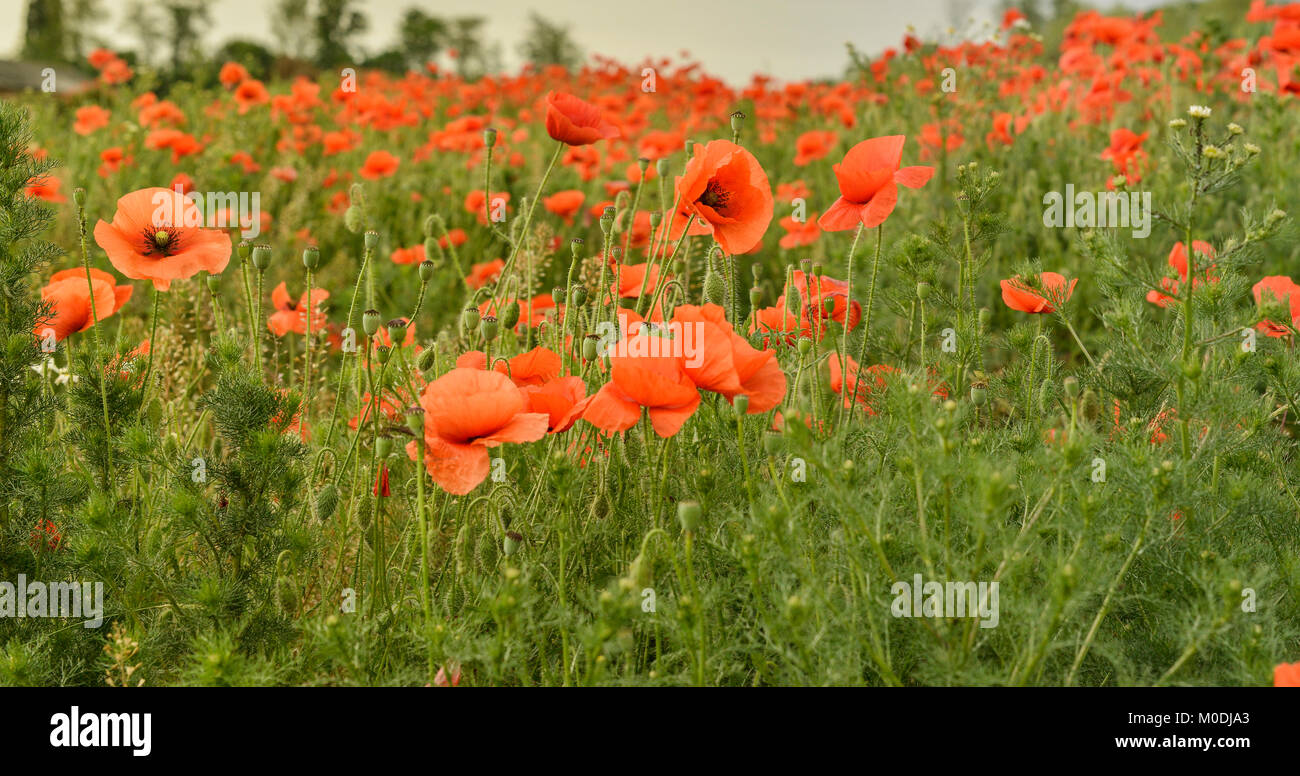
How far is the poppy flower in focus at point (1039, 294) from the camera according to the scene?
6.49 feet

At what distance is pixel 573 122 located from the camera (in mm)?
2191

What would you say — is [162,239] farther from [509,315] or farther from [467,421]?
[467,421]

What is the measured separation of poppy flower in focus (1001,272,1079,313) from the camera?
1978 mm

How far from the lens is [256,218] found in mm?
2316

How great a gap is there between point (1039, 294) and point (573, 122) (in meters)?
1.00

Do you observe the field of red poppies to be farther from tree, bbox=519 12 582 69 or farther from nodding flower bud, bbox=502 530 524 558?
tree, bbox=519 12 582 69

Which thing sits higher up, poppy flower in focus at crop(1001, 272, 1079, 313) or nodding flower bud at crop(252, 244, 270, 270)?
nodding flower bud at crop(252, 244, 270, 270)

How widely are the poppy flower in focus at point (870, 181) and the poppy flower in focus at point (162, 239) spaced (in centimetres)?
108

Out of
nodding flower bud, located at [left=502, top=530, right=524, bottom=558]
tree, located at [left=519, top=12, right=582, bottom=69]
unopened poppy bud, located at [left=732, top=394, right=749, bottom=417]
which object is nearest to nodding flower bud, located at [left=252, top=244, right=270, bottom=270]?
nodding flower bud, located at [left=502, top=530, right=524, bottom=558]

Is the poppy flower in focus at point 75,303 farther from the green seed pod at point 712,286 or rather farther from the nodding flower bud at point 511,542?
the green seed pod at point 712,286

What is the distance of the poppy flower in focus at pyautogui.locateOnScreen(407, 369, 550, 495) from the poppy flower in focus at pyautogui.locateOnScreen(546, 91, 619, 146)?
77 cm

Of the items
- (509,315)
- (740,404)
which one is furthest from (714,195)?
(740,404)
